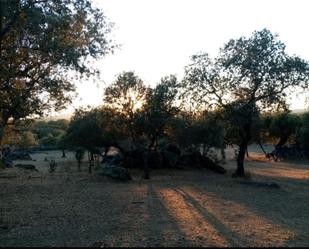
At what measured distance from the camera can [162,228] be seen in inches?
586

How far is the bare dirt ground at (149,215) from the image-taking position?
1328cm

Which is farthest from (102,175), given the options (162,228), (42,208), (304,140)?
(304,140)

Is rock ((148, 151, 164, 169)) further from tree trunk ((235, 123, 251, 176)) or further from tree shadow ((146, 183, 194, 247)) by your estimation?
tree shadow ((146, 183, 194, 247))

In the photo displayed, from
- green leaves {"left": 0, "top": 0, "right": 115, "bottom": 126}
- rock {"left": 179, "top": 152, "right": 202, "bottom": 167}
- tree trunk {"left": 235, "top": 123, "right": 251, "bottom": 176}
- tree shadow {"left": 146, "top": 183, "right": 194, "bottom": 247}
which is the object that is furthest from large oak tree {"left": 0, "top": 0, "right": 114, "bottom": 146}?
rock {"left": 179, "top": 152, "right": 202, "bottom": 167}

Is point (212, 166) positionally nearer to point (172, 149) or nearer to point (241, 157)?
point (172, 149)

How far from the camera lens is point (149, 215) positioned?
17641 millimetres

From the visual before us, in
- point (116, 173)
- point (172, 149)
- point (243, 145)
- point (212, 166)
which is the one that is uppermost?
point (243, 145)

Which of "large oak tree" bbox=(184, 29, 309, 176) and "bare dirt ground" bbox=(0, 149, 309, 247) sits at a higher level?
"large oak tree" bbox=(184, 29, 309, 176)

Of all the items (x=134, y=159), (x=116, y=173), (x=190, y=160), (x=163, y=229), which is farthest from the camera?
(x=190, y=160)

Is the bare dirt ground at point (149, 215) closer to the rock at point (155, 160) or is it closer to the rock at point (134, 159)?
the rock at point (155, 160)

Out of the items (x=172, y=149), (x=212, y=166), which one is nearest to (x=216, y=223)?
(x=212, y=166)

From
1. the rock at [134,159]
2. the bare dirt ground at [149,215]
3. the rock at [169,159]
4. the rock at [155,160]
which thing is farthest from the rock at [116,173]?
the rock at [169,159]

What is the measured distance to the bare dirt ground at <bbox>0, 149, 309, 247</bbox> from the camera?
13.3m

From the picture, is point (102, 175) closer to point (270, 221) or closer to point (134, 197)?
point (134, 197)
